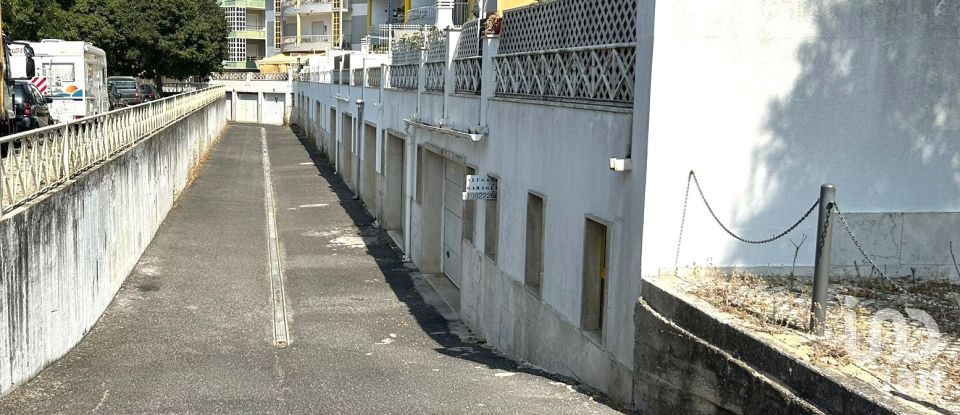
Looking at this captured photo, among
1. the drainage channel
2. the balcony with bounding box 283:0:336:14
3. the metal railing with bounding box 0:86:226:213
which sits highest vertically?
the balcony with bounding box 283:0:336:14

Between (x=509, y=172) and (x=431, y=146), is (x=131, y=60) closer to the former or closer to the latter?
(x=431, y=146)

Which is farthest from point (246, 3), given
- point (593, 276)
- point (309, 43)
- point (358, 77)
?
point (593, 276)

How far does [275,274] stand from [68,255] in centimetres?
657

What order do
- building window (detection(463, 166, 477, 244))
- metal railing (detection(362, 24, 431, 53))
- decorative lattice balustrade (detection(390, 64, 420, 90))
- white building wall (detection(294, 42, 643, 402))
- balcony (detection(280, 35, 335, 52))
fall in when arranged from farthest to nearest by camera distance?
balcony (detection(280, 35, 335, 52)) < metal railing (detection(362, 24, 431, 53)) < decorative lattice balustrade (detection(390, 64, 420, 90)) < building window (detection(463, 166, 477, 244)) < white building wall (detection(294, 42, 643, 402))

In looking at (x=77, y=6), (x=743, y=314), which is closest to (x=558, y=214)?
(x=743, y=314)

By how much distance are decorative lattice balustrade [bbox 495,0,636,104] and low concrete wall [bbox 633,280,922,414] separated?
7.37 ft

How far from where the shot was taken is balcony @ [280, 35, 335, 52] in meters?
79.0

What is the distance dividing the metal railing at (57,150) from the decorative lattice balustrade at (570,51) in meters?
5.67

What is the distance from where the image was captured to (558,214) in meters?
11.1

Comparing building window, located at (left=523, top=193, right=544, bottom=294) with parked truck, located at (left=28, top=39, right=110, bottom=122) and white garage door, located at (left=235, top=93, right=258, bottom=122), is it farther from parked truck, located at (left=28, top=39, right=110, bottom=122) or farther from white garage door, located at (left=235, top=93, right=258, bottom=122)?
white garage door, located at (left=235, top=93, right=258, bottom=122)

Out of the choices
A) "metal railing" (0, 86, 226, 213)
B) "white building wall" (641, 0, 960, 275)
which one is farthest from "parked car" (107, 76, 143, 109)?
"white building wall" (641, 0, 960, 275)

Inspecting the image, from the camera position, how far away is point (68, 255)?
12594 millimetres

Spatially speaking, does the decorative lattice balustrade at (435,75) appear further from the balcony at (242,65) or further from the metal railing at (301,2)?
the balcony at (242,65)

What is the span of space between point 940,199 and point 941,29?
5.14ft
